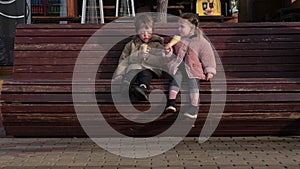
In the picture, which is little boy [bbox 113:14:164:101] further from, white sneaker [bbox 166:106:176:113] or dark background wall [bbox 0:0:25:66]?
dark background wall [bbox 0:0:25:66]

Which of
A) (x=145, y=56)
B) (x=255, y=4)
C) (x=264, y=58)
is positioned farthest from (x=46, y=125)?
(x=255, y=4)

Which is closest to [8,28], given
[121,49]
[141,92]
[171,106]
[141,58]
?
[121,49]

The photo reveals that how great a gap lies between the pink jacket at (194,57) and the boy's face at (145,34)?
1.12 ft

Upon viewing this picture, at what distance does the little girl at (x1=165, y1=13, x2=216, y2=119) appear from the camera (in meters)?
5.84

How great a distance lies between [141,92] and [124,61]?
78 centimetres

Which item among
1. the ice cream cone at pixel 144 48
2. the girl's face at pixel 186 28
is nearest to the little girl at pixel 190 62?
the girl's face at pixel 186 28

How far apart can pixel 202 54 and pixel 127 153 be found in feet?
5.18

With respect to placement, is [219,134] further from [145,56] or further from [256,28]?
[256,28]

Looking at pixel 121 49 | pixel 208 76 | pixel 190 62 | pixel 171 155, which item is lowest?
pixel 171 155

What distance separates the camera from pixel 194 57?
20.5 feet

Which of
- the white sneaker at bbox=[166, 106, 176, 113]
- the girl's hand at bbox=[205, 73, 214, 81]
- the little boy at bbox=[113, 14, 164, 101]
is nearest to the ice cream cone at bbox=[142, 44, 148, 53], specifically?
the little boy at bbox=[113, 14, 164, 101]

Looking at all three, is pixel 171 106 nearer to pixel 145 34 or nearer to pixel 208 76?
pixel 208 76

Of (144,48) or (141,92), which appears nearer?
(141,92)

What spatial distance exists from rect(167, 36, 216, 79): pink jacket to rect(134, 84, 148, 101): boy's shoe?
487mm
